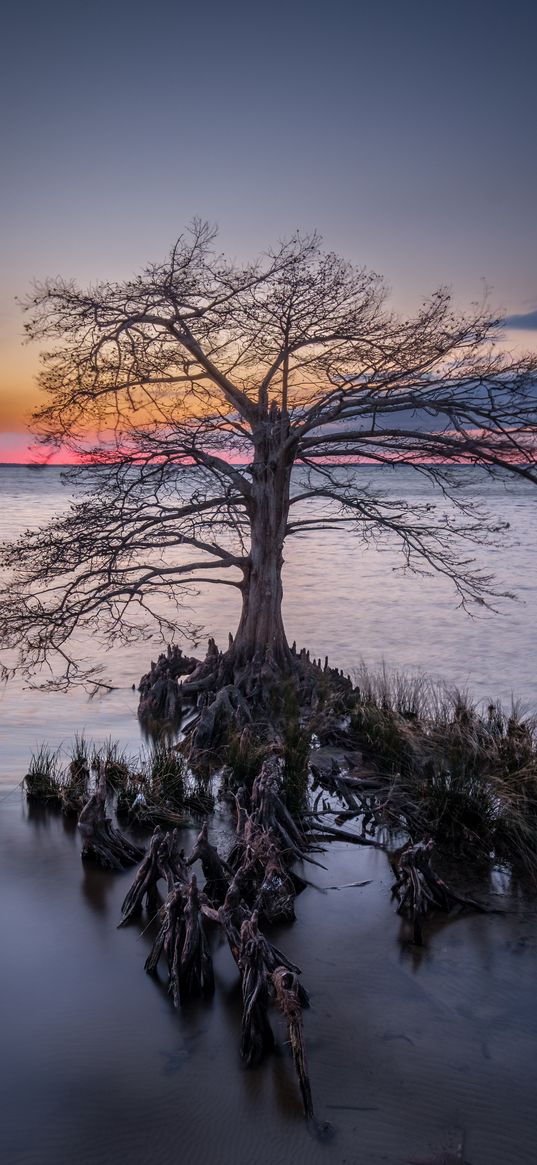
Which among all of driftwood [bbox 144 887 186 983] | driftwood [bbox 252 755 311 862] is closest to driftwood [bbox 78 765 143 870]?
driftwood [bbox 252 755 311 862]

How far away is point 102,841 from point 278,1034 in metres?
2.96

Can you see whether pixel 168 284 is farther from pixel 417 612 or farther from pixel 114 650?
pixel 417 612

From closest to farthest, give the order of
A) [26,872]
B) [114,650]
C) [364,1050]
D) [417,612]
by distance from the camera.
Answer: [364,1050] → [26,872] → [114,650] → [417,612]

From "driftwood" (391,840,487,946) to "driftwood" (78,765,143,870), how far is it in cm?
243

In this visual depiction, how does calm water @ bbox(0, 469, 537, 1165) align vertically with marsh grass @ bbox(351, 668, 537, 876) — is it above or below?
below

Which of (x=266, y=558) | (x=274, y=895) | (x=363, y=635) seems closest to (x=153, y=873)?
(x=274, y=895)

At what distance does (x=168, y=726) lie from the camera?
1177cm

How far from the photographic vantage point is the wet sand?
3969 millimetres

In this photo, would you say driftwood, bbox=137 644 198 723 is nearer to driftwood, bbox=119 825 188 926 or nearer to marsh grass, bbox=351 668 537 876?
marsh grass, bbox=351 668 537 876

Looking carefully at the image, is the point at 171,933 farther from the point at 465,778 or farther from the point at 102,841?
the point at 465,778

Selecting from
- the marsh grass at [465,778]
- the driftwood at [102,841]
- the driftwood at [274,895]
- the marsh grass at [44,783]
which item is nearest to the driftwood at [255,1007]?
the driftwood at [274,895]

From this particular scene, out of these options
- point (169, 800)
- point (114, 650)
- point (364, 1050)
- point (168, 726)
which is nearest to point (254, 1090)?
point (364, 1050)

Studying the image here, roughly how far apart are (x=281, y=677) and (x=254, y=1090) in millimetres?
7915

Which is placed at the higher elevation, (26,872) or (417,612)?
(417,612)
